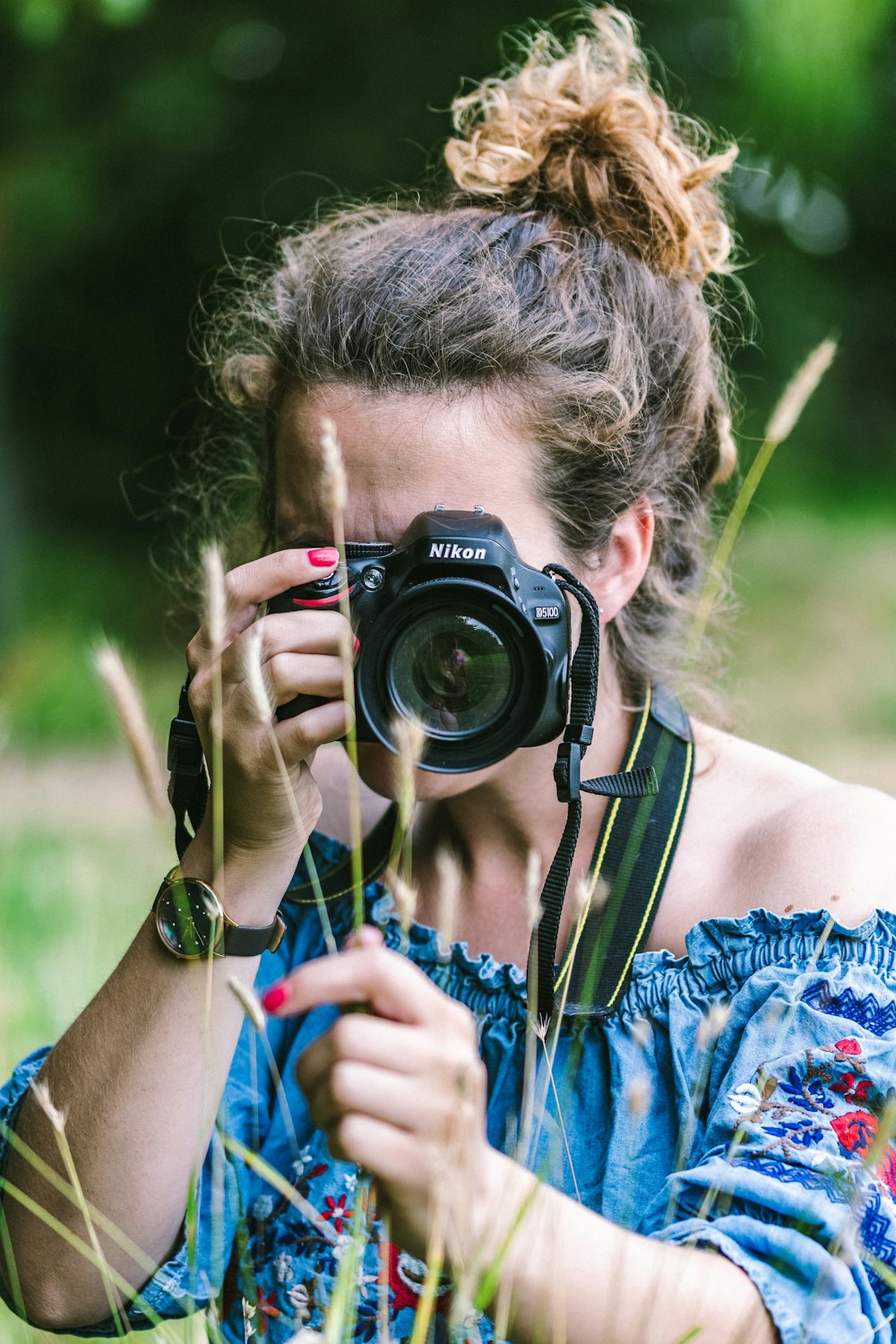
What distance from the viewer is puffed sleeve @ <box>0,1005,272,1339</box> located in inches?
51.8

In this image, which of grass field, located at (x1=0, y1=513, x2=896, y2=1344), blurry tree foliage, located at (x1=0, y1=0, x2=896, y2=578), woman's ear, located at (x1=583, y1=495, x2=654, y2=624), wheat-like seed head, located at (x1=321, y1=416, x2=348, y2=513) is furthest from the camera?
blurry tree foliage, located at (x1=0, y1=0, x2=896, y2=578)

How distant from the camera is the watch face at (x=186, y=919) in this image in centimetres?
118

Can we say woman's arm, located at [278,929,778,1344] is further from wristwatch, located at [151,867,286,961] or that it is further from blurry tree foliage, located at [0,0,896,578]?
blurry tree foliage, located at [0,0,896,578]

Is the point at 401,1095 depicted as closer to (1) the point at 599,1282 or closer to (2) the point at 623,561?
(1) the point at 599,1282

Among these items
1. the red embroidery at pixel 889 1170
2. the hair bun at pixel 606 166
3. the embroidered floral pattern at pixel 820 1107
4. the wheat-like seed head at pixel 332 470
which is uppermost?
the hair bun at pixel 606 166

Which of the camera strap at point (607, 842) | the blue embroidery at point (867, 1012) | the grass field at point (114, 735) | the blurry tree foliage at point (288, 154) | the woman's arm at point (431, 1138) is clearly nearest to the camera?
the woman's arm at point (431, 1138)

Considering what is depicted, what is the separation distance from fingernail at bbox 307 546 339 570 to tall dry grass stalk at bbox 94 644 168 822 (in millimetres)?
210

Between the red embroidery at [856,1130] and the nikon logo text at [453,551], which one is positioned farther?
the nikon logo text at [453,551]

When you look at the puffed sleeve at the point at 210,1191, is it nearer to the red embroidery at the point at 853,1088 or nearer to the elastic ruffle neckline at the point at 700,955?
the elastic ruffle neckline at the point at 700,955

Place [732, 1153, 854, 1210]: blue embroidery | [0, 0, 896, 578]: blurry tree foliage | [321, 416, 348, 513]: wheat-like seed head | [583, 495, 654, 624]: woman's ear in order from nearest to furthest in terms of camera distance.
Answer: [321, 416, 348, 513]: wheat-like seed head
[732, 1153, 854, 1210]: blue embroidery
[583, 495, 654, 624]: woman's ear
[0, 0, 896, 578]: blurry tree foliage

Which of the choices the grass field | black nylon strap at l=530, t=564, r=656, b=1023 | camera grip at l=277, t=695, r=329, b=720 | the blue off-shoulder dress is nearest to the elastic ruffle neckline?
the blue off-shoulder dress

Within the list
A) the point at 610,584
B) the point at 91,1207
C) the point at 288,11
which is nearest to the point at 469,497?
the point at 610,584

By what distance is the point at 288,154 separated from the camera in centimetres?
580

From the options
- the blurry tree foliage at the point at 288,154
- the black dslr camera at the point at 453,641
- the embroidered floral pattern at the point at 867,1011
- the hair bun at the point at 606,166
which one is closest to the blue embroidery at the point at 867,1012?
the embroidered floral pattern at the point at 867,1011
